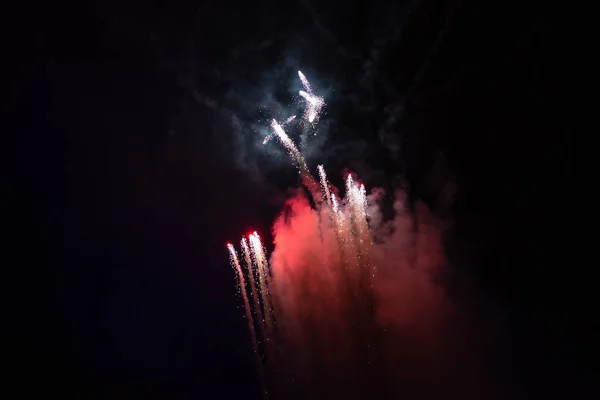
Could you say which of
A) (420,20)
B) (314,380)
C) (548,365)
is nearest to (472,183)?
(420,20)

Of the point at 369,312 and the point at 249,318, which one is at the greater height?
the point at 249,318

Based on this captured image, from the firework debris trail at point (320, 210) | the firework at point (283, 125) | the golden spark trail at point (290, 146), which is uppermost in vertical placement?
the firework at point (283, 125)

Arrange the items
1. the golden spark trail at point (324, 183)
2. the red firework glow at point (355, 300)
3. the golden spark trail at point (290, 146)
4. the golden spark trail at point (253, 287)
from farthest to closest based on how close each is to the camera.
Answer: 1. the golden spark trail at point (253, 287)
2. the red firework glow at point (355, 300)
3. the golden spark trail at point (324, 183)
4. the golden spark trail at point (290, 146)

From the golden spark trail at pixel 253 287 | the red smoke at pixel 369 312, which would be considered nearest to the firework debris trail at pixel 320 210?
the golden spark trail at pixel 253 287

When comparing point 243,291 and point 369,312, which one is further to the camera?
point 243,291

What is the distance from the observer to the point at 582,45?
12.8 metres

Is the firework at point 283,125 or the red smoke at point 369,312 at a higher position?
the firework at point 283,125

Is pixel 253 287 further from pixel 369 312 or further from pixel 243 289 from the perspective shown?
pixel 369 312

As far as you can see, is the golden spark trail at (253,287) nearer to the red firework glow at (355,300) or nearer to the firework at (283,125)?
the red firework glow at (355,300)

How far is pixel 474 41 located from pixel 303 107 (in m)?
6.13

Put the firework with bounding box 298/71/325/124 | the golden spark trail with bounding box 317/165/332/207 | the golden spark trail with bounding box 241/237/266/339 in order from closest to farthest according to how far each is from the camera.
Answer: the firework with bounding box 298/71/325/124, the golden spark trail with bounding box 317/165/332/207, the golden spark trail with bounding box 241/237/266/339

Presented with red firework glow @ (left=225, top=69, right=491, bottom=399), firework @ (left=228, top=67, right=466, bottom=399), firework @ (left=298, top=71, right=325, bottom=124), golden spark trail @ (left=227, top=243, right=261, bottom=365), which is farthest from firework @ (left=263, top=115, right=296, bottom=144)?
golden spark trail @ (left=227, top=243, right=261, bottom=365)

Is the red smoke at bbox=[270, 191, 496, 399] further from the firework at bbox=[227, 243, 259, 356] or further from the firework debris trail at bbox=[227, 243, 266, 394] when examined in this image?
the firework at bbox=[227, 243, 259, 356]

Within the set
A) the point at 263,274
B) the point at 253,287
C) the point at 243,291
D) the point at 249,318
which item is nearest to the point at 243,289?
the point at 243,291
